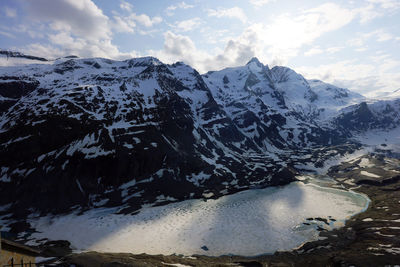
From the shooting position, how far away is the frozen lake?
63.4m

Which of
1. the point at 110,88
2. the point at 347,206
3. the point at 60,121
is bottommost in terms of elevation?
the point at 347,206

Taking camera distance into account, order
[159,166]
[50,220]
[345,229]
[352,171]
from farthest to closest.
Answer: [352,171] → [159,166] → [50,220] → [345,229]

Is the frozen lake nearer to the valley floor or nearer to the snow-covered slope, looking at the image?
the valley floor

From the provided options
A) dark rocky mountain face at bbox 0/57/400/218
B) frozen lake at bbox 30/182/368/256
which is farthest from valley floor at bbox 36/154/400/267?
dark rocky mountain face at bbox 0/57/400/218

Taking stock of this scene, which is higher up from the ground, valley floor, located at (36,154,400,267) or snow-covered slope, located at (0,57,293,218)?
snow-covered slope, located at (0,57,293,218)

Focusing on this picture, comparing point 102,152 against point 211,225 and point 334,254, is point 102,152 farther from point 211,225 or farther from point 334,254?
point 334,254

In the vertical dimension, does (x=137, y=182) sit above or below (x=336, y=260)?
above

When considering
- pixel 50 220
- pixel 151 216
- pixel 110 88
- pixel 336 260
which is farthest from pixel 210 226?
pixel 110 88

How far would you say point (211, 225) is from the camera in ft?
252

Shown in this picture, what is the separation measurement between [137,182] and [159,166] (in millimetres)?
14432

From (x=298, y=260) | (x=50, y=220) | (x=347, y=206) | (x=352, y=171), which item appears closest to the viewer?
(x=298, y=260)

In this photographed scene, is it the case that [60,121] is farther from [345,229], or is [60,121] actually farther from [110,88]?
[345,229]

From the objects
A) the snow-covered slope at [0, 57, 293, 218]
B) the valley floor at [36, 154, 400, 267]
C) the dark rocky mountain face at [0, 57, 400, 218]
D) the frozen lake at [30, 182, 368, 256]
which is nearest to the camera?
the valley floor at [36, 154, 400, 267]

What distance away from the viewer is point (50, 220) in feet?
280
